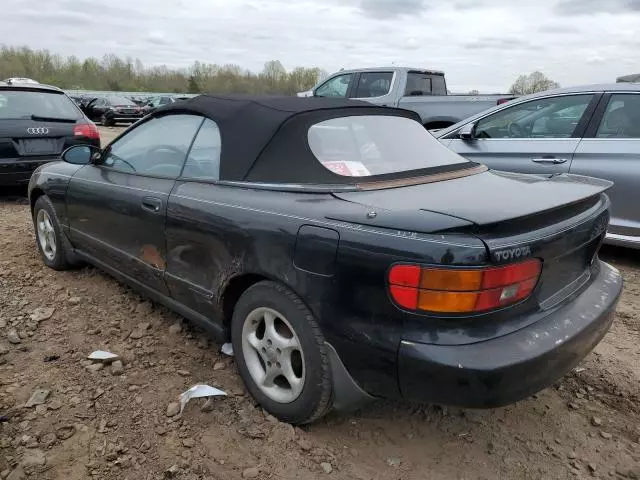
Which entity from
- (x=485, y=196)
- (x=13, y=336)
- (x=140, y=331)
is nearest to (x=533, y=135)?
(x=485, y=196)

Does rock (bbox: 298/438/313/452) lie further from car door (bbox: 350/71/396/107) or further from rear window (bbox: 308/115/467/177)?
car door (bbox: 350/71/396/107)

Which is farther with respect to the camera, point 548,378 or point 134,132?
point 134,132

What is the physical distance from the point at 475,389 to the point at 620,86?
13.3 feet

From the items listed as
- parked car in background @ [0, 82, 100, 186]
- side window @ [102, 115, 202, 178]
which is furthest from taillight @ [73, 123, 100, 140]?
side window @ [102, 115, 202, 178]

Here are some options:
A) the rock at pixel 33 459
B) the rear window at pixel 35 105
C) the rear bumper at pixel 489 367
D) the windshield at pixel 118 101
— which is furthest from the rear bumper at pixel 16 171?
the windshield at pixel 118 101

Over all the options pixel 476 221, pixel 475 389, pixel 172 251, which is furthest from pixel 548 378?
pixel 172 251

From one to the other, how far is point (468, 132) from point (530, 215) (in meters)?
3.54

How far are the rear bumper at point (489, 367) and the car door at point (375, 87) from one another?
845 cm

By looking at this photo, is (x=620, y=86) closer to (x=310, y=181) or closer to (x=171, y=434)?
(x=310, y=181)

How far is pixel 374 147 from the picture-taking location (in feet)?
9.53

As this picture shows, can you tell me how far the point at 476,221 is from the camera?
1975 millimetres

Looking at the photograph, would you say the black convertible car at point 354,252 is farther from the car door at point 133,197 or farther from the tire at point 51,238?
the tire at point 51,238

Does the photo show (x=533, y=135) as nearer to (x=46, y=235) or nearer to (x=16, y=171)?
(x=46, y=235)

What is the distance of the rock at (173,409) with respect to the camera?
262cm
